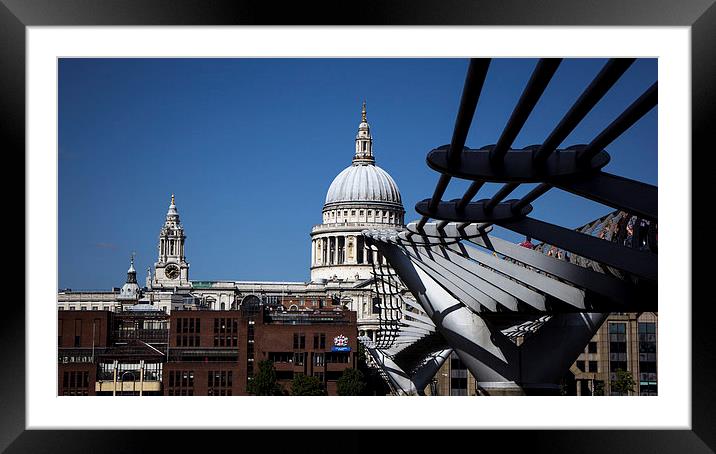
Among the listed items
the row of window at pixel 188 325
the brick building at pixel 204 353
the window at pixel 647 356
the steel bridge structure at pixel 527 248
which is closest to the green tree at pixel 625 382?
the window at pixel 647 356

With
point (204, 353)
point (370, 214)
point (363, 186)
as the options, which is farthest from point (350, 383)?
point (363, 186)

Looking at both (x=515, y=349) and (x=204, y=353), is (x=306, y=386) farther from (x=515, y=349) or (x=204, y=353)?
(x=515, y=349)

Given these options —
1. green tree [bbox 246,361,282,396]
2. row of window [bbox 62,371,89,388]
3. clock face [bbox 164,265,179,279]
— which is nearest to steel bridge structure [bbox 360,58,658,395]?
green tree [bbox 246,361,282,396]

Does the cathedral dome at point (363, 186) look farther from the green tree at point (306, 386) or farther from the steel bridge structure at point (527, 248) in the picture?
the steel bridge structure at point (527, 248)

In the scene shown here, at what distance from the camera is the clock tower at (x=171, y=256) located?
14512 centimetres

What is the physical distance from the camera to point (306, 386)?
6312cm

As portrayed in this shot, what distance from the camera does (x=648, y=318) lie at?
2255 inches

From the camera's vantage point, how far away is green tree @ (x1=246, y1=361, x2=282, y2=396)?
6375 cm

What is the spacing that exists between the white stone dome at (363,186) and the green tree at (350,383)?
223ft

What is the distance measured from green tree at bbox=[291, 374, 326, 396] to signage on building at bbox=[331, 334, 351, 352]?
5.11 m
